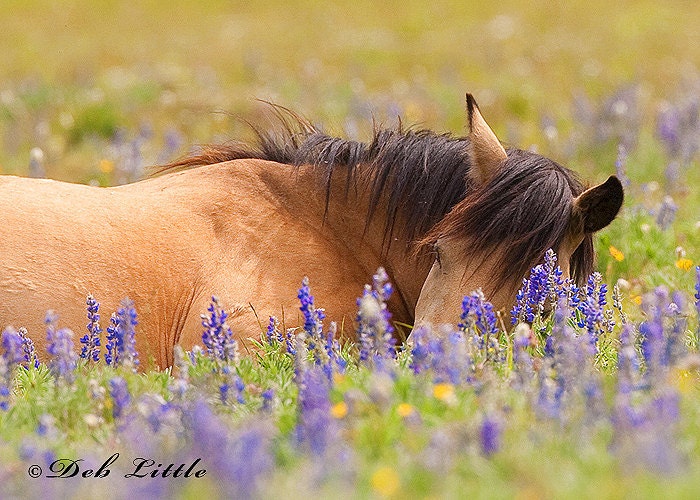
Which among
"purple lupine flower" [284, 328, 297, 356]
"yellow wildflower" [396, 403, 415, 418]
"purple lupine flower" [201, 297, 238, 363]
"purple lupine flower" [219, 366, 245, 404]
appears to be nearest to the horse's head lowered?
"purple lupine flower" [284, 328, 297, 356]

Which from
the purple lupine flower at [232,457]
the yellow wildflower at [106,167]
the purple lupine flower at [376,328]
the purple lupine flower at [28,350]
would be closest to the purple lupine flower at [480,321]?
the purple lupine flower at [376,328]

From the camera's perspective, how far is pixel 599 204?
15.3 ft

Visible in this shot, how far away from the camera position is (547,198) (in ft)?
15.4

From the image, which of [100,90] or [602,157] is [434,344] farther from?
[100,90]

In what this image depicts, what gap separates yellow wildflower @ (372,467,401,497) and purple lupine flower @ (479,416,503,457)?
30 cm

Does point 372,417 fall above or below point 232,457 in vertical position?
above

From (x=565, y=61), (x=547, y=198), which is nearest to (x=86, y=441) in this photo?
(x=547, y=198)

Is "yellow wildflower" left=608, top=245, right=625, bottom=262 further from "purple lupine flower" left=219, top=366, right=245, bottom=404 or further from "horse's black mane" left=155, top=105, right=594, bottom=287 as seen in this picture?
"purple lupine flower" left=219, top=366, right=245, bottom=404

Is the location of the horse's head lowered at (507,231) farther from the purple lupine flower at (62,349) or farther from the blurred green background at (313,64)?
the blurred green background at (313,64)

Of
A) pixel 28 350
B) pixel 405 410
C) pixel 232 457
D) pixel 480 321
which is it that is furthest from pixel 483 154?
pixel 232 457

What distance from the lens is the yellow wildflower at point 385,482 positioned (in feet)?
8.64

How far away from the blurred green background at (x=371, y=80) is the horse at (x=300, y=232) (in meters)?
0.67

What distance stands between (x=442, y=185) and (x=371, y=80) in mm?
11548

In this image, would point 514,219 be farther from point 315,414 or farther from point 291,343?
point 315,414
